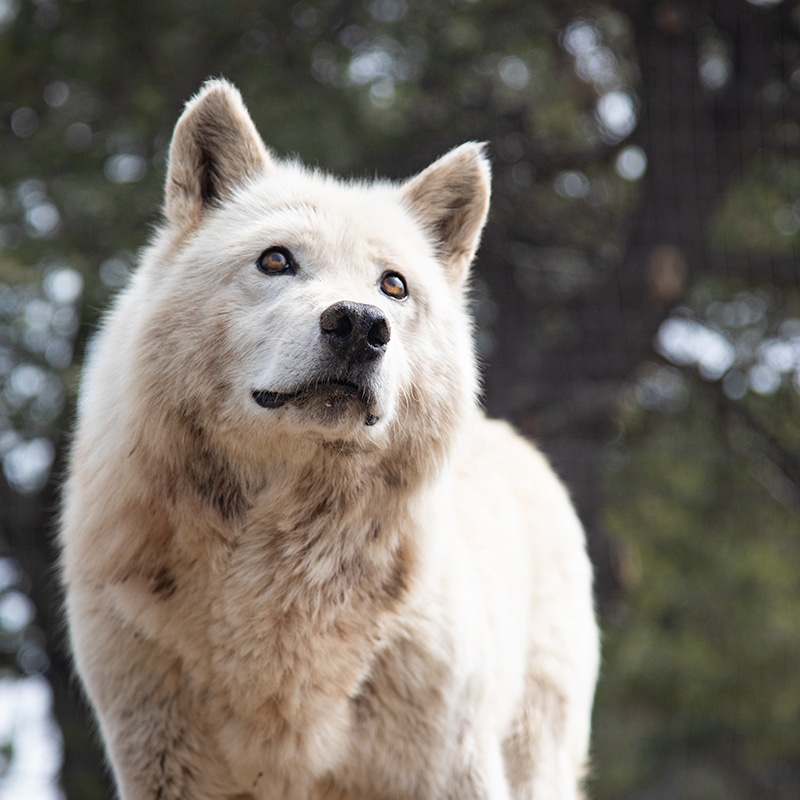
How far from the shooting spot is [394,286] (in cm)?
306

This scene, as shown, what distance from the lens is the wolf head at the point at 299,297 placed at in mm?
2686

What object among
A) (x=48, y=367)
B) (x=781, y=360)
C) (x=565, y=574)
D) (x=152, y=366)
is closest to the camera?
(x=152, y=366)

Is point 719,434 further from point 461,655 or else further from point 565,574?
point 461,655

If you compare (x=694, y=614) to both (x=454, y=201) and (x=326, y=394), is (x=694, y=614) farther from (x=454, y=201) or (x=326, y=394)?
(x=326, y=394)

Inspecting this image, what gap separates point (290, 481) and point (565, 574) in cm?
158

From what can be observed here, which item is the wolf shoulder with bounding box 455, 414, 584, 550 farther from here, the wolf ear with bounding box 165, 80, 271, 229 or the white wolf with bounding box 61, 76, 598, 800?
the wolf ear with bounding box 165, 80, 271, 229

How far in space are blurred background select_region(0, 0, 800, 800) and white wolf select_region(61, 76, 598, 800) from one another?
472cm

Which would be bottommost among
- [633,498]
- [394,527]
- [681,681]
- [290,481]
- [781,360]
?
[681,681]

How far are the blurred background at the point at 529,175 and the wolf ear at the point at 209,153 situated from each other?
4415mm

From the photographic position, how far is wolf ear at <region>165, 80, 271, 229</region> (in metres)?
3.13

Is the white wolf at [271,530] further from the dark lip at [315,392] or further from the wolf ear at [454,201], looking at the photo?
the wolf ear at [454,201]

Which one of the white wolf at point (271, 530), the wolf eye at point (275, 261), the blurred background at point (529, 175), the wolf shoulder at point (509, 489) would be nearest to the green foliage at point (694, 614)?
the blurred background at point (529, 175)

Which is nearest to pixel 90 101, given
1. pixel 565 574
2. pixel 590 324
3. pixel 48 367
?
pixel 48 367

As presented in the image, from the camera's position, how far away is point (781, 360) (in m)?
7.82
